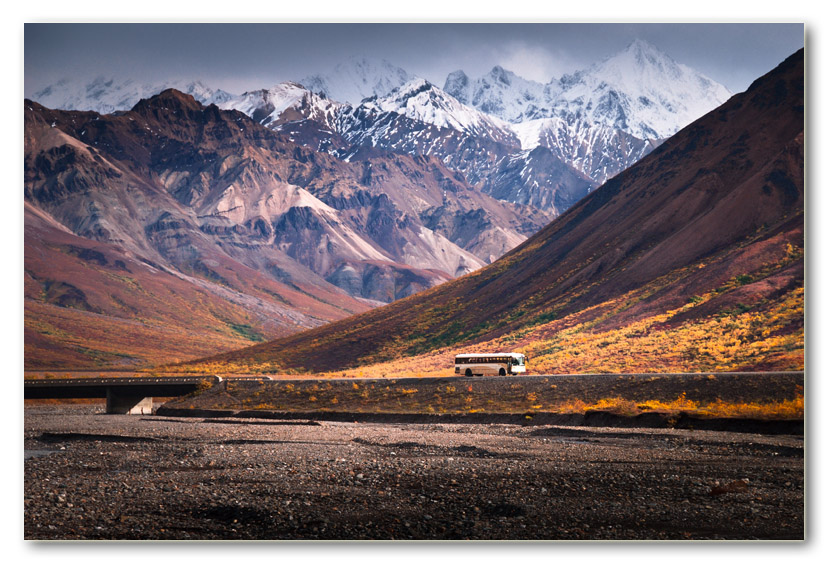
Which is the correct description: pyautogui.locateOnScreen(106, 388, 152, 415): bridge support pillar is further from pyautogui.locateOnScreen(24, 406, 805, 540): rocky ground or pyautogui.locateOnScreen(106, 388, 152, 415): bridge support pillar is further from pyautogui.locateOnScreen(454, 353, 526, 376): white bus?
pyautogui.locateOnScreen(454, 353, 526, 376): white bus

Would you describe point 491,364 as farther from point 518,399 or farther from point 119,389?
point 119,389

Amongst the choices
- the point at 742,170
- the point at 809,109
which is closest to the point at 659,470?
the point at 809,109

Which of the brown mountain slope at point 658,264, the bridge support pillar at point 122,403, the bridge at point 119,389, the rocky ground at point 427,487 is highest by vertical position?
the brown mountain slope at point 658,264

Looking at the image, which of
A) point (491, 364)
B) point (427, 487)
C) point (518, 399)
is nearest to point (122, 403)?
point (491, 364)

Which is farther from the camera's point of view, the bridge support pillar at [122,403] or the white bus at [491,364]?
the bridge support pillar at [122,403]

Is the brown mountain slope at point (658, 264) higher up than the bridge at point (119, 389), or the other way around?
the brown mountain slope at point (658, 264)

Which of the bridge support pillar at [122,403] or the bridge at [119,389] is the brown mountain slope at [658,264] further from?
the bridge support pillar at [122,403]

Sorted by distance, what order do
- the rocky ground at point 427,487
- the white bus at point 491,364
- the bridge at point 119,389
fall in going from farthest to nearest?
the bridge at point 119,389, the white bus at point 491,364, the rocky ground at point 427,487

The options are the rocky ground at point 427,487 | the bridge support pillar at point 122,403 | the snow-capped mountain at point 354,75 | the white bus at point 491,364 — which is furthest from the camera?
the bridge support pillar at point 122,403

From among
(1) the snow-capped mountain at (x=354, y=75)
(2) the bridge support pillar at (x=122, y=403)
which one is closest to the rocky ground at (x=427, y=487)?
(1) the snow-capped mountain at (x=354, y=75)
